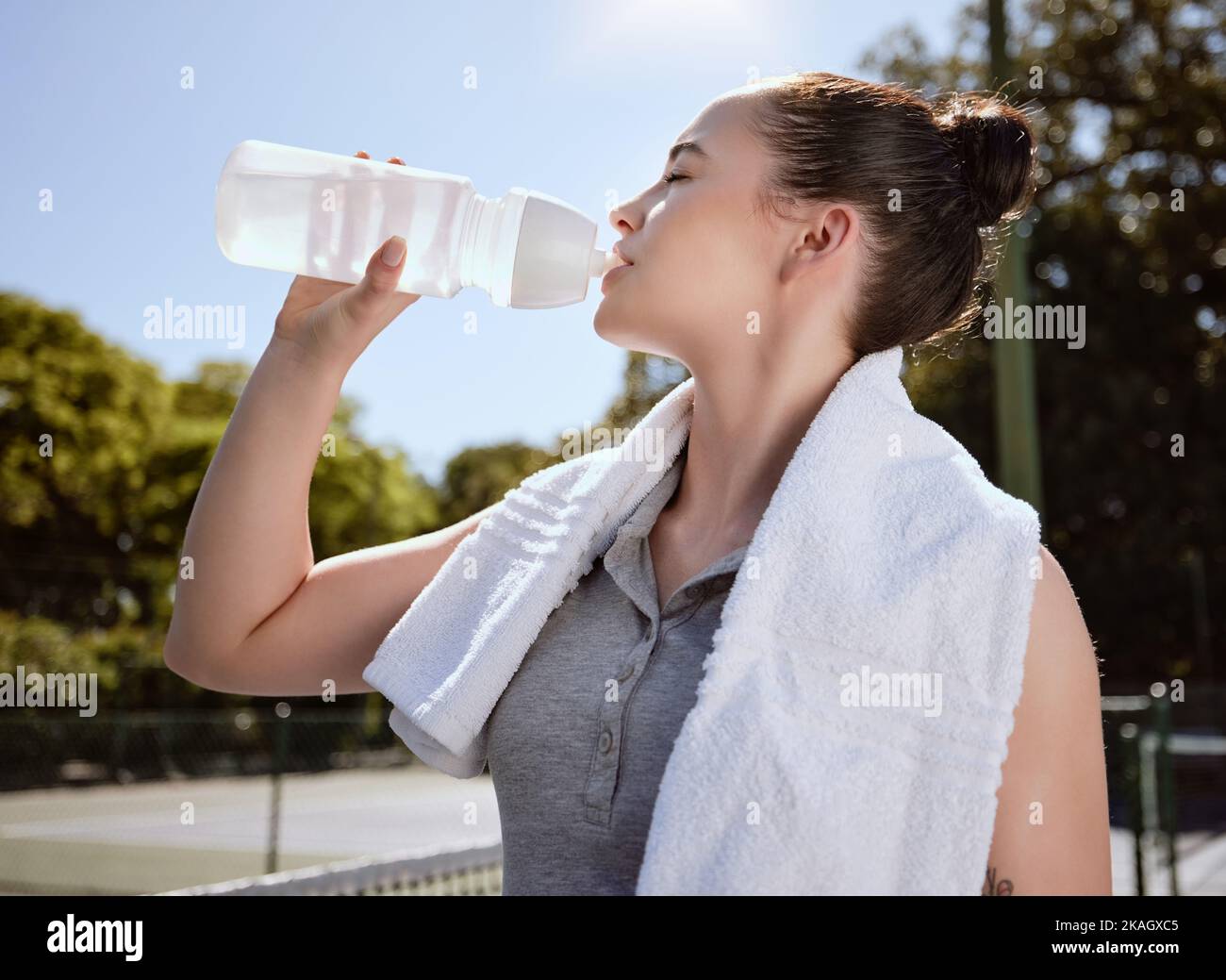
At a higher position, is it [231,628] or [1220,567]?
[231,628]

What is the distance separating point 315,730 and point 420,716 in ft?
44.9

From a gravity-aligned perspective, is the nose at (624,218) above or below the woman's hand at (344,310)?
above

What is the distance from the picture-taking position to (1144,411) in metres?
18.9

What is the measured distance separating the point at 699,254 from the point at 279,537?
29.3 inches

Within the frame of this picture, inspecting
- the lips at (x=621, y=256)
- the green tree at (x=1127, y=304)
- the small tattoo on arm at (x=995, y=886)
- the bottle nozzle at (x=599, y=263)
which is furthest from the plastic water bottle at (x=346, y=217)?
the green tree at (x=1127, y=304)

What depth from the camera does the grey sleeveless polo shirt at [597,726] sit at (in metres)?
1.53

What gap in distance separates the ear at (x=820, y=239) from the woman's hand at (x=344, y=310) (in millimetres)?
576

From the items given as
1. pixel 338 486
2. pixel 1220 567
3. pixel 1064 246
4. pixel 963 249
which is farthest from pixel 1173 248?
pixel 338 486

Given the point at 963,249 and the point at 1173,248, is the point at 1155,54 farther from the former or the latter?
the point at 963,249

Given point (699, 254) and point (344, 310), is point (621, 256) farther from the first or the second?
point (344, 310)

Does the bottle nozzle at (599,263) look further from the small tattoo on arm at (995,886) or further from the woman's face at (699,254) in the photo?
the small tattoo on arm at (995,886)

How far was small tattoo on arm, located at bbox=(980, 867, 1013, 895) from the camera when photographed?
1340mm

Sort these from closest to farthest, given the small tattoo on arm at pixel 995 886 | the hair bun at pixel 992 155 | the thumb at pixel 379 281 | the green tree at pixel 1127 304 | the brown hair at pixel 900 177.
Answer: the small tattoo on arm at pixel 995 886, the thumb at pixel 379 281, the brown hair at pixel 900 177, the hair bun at pixel 992 155, the green tree at pixel 1127 304

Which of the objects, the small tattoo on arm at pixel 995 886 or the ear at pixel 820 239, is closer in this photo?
the small tattoo on arm at pixel 995 886
